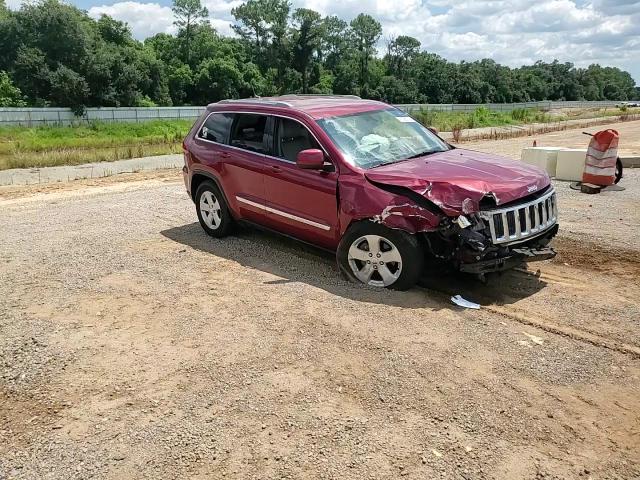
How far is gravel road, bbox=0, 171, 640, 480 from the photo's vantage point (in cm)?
323

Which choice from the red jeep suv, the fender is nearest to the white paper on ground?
the red jeep suv

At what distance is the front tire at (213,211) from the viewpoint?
7.57 m

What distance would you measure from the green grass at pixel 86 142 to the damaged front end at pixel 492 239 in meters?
20.0

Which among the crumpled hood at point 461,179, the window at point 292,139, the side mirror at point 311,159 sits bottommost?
the crumpled hood at point 461,179

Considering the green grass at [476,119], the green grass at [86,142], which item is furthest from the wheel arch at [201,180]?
the green grass at [476,119]

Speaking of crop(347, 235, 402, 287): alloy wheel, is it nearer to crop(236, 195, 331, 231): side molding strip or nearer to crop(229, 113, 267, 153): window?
crop(236, 195, 331, 231): side molding strip

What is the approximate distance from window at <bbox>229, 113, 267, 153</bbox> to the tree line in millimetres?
49808

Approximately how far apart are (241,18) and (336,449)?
94.8 m

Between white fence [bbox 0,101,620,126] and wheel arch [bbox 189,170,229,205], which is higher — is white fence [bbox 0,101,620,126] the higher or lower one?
the higher one

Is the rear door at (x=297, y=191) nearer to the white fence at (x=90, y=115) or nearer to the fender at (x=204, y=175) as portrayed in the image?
the fender at (x=204, y=175)

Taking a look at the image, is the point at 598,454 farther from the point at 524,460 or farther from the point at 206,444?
the point at 206,444

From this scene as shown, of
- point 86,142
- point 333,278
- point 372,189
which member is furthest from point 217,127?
point 86,142

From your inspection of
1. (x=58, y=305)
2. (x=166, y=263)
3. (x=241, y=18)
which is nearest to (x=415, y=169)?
(x=166, y=263)

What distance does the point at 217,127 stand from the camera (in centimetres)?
768
